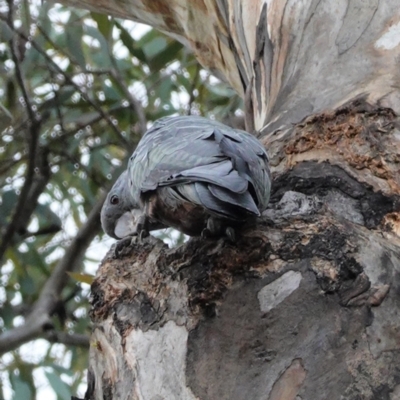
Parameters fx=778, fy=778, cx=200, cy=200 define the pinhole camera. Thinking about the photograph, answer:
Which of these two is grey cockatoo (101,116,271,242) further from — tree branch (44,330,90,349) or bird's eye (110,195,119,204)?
tree branch (44,330,90,349)

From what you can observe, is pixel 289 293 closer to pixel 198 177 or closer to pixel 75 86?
pixel 198 177

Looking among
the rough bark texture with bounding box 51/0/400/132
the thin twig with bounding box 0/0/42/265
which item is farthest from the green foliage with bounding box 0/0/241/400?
the rough bark texture with bounding box 51/0/400/132

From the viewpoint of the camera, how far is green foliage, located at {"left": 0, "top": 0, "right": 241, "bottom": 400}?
7.49 feet

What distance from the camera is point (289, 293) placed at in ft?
3.01

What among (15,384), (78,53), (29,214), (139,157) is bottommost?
(15,384)

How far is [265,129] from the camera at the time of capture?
1336 mm

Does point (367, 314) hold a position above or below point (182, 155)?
below

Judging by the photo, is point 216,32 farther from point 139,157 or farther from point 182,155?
point 182,155

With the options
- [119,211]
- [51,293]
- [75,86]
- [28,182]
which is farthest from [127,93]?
[119,211]

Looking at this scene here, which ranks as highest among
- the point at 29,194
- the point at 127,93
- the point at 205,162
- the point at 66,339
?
the point at 205,162

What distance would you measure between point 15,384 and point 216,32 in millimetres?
1178

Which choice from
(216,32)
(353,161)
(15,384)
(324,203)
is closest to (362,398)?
(324,203)

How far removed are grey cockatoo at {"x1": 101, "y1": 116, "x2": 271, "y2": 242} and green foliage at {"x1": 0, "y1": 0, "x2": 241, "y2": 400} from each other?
1.08m

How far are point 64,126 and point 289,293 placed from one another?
1.78 metres
